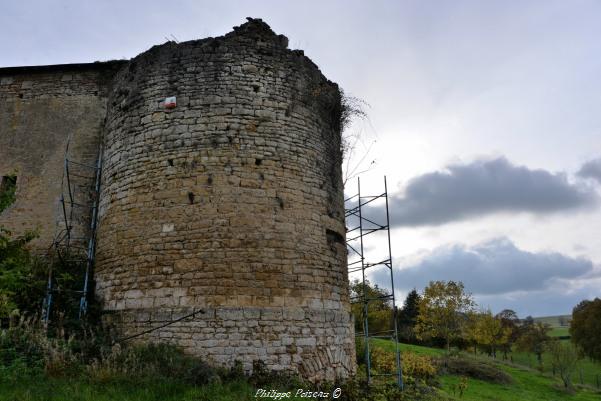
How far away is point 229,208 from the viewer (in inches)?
339

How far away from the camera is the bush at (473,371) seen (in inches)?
904

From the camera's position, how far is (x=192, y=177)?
8812 mm

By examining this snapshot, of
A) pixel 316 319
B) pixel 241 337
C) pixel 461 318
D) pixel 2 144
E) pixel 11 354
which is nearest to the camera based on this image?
pixel 11 354

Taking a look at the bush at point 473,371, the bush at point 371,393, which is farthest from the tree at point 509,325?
the bush at point 371,393

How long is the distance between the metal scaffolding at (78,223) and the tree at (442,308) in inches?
907

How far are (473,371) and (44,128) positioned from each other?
71.3 ft

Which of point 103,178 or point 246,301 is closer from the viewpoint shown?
point 246,301

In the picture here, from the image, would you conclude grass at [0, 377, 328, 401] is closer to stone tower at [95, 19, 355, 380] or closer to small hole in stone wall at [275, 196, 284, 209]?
stone tower at [95, 19, 355, 380]

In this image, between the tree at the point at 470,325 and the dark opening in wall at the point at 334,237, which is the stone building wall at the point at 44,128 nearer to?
the dark opening in wall at the point at 334,237

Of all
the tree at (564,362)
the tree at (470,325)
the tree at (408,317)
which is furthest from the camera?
the tree at (408,317)

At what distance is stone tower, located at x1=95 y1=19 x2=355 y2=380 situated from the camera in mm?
8117

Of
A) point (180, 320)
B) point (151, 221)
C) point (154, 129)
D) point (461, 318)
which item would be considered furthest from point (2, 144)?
point (461, 318)

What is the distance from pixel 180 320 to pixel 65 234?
14.6ft

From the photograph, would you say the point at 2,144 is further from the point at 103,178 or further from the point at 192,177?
the point at 192,177
